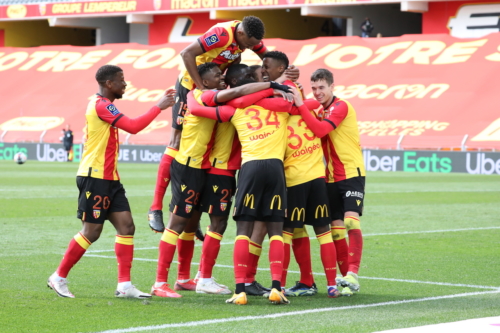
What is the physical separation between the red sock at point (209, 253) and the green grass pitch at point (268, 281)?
26cm

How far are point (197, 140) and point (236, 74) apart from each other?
703 millimetres

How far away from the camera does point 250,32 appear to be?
7613mm

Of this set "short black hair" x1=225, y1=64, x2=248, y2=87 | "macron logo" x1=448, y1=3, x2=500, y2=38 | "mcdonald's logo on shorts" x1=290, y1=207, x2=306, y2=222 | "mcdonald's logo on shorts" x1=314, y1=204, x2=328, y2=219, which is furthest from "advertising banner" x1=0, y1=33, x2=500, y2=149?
"mcdonald's logo on shorts" x1=290, y1=207, x2=306, y2=222

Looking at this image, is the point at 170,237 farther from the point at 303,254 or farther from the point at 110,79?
the point at 110,79

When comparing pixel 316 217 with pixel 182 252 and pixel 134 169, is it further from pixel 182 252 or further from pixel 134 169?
pixel 134 169

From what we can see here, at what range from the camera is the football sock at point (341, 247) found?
7676 mm

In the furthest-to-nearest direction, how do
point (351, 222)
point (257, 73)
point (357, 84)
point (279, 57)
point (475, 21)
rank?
point (475, 21), point (357, 84), point (351, 222), point (257, 73), point (279, 57)

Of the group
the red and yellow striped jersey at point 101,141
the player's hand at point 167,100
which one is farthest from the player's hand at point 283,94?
the red and yellow striped jersey at point 101,141

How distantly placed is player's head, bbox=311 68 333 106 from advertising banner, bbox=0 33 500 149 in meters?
23.6

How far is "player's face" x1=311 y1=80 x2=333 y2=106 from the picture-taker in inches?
298

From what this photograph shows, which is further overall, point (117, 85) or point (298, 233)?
point (298, 233)

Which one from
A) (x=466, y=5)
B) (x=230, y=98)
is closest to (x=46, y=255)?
(x=230, y=98)

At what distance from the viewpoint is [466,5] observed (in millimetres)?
40812

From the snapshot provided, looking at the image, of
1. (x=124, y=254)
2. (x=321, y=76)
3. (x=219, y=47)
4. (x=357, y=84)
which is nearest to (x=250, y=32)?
(x=219, y=47)
